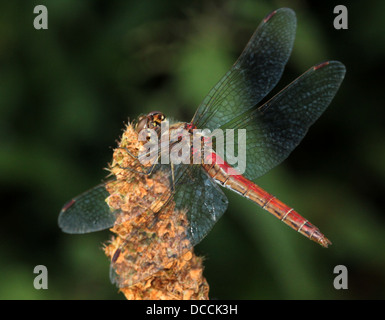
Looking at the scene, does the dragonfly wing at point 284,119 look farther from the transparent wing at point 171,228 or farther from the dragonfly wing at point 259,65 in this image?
the transparent wing at point 171,228

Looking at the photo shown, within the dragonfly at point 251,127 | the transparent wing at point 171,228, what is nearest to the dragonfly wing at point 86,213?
the dragonfly at point 251,127

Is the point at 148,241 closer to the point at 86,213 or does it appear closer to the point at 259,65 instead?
the point at 86,213

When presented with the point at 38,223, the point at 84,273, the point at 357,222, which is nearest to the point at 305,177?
the point at 357,222

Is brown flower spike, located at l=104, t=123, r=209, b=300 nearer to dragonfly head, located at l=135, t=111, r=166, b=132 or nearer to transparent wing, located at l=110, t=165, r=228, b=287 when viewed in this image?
transparent wing, located at l=110, t=165, r=228, b=287

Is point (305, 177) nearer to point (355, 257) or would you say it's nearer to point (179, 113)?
point (355, 257)

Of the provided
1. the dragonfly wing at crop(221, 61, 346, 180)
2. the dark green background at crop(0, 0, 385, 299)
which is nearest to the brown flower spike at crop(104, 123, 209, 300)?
the dragonfly wing at crop(221, 61, 346, 180)

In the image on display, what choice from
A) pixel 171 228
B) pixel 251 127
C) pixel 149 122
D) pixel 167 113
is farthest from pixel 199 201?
pixel 167 113
